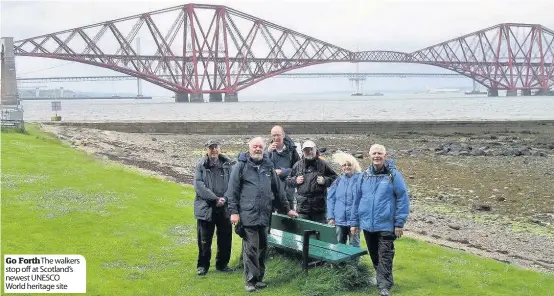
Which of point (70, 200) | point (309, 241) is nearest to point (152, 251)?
point (309, 241)

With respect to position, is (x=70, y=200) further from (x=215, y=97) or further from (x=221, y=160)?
(x=215, y=97)

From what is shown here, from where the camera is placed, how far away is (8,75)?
1178 inches

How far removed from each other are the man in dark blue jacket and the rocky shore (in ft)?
10.9

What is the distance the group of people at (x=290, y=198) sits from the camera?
227 inches

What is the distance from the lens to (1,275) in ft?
19.5

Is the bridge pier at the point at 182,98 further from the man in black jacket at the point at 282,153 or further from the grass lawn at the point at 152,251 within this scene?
the man in black jacket at the point at 282,153

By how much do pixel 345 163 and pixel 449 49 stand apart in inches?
5196

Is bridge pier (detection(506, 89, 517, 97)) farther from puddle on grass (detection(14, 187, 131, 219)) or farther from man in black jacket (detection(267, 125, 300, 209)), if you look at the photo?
man in black jacket (detection(267, 125, 300, 209))

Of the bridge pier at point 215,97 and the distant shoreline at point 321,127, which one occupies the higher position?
the bridge pier at point 215,97

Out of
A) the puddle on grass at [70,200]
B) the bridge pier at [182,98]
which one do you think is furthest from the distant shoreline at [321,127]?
the bridge pier at [182,98]

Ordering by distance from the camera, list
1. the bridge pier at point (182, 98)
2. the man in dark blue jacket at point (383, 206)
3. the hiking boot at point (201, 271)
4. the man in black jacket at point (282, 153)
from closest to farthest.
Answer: the man in dark blue jacket at point (383, 206), the hiking boot at point (201, 271), the man in black jacket at point (282, 153), the bridge pier at point (182, 98)

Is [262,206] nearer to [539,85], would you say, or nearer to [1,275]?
[1,275]

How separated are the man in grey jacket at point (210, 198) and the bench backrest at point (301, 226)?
0.54 meters

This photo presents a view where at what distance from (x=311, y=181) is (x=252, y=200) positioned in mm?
814
